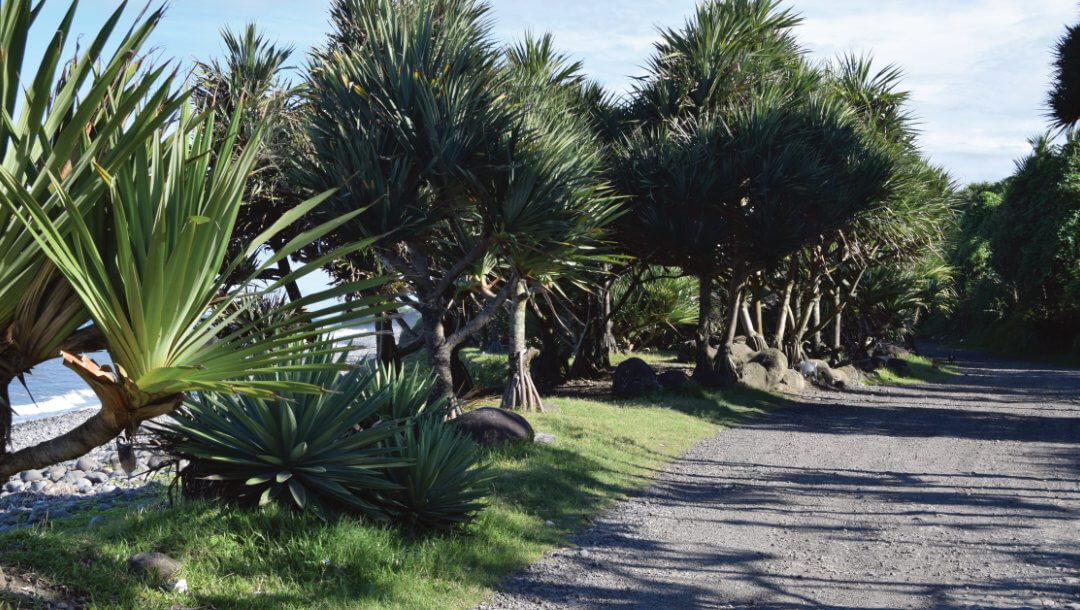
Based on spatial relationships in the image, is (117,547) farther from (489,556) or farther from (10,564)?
(489,556)

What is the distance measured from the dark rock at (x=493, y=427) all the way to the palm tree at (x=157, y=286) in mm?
5670

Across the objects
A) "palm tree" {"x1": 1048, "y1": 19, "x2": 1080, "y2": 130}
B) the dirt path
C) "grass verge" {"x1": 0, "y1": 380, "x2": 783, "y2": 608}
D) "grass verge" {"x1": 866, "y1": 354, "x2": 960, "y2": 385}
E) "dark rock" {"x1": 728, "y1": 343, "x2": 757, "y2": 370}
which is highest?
"palm tree" {"x1": 1048, "y1": 19, "x2": 1080, "y2": 130}

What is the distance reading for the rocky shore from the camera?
33.0 ft

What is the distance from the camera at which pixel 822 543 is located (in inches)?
259

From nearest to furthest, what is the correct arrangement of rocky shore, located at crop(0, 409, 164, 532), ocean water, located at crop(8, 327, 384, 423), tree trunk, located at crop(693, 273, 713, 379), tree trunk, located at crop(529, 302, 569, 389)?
rocky shore, located at crop(0, 409, 164, 532), tree trunk, located at crop(693, 273, 713, 379), tree trunk, located at crop(529, 302, 569, 389), ocean water, located at crop(8, 327, 384, 423)

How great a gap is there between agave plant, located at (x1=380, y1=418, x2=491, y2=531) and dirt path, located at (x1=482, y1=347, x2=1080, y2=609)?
68 cm

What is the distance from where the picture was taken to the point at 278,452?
5445mm

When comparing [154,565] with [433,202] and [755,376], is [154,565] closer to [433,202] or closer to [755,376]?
[433,202]

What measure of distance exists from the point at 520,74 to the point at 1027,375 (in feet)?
72.3

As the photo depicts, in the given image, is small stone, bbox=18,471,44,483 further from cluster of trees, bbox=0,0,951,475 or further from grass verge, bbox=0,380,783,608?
grass verge, bbox=0,380,783,608

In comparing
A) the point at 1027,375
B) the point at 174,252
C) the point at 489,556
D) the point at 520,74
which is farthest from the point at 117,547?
the point at 1027,375

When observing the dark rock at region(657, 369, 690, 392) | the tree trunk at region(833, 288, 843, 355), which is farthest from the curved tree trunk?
the tree trunk at region(833, 288, 843, 355)

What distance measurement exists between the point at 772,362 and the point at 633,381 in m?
4.98

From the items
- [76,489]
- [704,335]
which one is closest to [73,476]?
[76,489]
